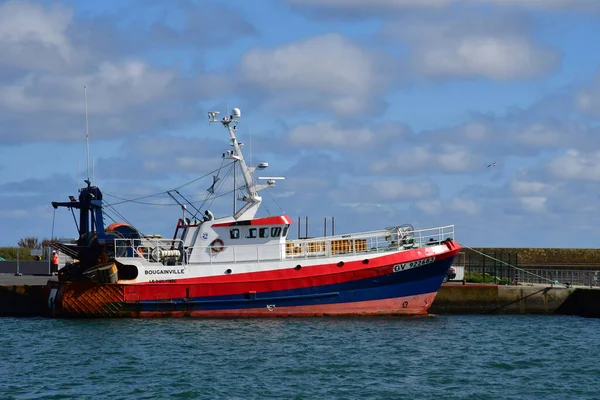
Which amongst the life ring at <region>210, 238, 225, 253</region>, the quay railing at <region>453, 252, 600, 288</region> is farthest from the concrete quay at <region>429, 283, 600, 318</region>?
the life ring at <region>210, 238, 225, 253</region>

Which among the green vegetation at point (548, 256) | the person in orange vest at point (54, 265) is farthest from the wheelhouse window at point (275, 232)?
the green vegetation at point (548, 256)

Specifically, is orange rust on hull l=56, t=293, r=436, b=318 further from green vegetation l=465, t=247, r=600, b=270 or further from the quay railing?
green vegetation l=465, t=247, r=600, b=270

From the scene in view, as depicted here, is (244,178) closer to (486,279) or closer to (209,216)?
(209,216)

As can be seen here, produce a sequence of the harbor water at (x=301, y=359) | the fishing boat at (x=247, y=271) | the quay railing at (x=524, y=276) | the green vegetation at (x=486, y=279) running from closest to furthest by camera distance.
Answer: the harbor water at (x=301, y=359), the fishing boat at (x=247, y=271), the quay railing at (x=524, y=276), the green vegetation at (x=486, y=279)

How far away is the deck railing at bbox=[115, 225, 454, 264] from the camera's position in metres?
34.8

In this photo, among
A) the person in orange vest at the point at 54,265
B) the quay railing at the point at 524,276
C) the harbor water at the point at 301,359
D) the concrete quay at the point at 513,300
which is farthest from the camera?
the person in orange vest at the point at 54,265

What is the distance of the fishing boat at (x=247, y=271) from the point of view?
Result: 112 feet

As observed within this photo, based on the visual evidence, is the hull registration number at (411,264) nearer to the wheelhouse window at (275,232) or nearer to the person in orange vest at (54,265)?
the wheelhouse window at (275,232)

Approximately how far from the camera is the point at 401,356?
90.8 ft

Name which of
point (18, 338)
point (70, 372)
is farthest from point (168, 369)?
point (18, 338)

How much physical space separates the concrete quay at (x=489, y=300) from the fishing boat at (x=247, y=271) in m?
2.46

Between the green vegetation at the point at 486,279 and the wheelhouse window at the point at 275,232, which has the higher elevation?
the wheelhouse window at the point at 275,232

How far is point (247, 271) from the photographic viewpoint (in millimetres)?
34219

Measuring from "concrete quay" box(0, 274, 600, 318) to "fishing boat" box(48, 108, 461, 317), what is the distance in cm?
246
